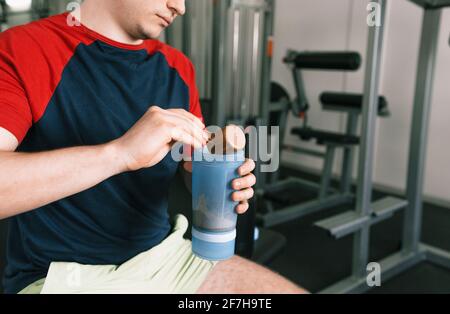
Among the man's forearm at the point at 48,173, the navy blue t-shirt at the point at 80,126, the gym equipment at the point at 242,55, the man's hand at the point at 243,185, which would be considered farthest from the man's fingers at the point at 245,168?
the gym equipment at the point at 242,55

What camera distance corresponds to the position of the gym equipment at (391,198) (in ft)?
5.41

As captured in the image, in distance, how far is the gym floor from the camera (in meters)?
1.97

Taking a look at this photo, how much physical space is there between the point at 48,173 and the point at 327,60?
256 centimetres

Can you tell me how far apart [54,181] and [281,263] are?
69.6 inches

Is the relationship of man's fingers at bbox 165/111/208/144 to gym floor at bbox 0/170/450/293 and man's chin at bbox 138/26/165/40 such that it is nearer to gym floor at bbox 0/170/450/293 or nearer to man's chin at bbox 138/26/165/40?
man's chin at bbox 138/26/165/40

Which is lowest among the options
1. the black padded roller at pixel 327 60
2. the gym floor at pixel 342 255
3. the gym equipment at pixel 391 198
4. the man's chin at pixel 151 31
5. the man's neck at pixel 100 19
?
the gym floor at pixel 342 255

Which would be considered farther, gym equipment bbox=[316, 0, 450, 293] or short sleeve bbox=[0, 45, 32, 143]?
gym equipment bbox=[316, 0, 450, 293]

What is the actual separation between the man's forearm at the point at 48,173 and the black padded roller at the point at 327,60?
7.97 feet

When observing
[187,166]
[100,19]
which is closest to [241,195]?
[187,166]

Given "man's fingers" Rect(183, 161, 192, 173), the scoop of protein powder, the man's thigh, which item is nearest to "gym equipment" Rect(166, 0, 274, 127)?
"man's fingers" Rect(183, 161, 192, 173)

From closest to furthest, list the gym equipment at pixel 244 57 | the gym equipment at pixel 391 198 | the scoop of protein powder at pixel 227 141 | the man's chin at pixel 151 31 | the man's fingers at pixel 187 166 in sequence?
the scoop of protein powder at pixel 227 141
the man's chin at pixel 151 31
the man's fingers at pixel 187 166
the gym equipment at pixel 391 198
the gym equipment at pixel 244 57

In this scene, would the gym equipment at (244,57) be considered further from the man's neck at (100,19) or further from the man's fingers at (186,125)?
the man's fingers at (186,125)

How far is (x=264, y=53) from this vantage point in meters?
2.92

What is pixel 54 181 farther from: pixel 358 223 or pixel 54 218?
pixel 358 223
